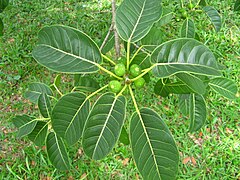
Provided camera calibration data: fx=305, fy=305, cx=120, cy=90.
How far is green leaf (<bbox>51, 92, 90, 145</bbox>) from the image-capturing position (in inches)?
32.5

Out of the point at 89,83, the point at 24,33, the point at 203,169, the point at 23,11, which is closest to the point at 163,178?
the point at 89,83

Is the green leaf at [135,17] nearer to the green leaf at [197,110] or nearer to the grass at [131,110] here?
the green leaf at [197,110]

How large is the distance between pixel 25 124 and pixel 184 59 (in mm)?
657

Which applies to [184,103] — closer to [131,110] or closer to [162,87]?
[162,87]

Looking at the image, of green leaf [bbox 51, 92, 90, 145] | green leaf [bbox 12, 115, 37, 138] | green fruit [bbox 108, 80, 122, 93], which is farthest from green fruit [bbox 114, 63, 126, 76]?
green leaf [bbox 12, 115, 37, 138]

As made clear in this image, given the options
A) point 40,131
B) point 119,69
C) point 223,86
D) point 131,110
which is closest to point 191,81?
point 119,69

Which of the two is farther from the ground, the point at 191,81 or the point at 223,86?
the point at 191,81

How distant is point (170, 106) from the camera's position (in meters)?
2.60

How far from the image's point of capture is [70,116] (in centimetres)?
84

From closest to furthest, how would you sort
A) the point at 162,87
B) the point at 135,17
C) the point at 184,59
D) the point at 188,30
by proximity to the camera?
the point at 184,59 < the point at 135,17 < the point at 162,87 < the point at 188,30

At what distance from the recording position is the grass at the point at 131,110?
2.26 m

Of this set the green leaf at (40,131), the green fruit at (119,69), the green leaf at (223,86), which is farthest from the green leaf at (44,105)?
the green leaf at (223,86)

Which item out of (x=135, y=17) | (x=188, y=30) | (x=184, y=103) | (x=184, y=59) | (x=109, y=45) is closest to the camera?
(x=184, y=59)

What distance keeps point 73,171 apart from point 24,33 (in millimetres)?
1729
